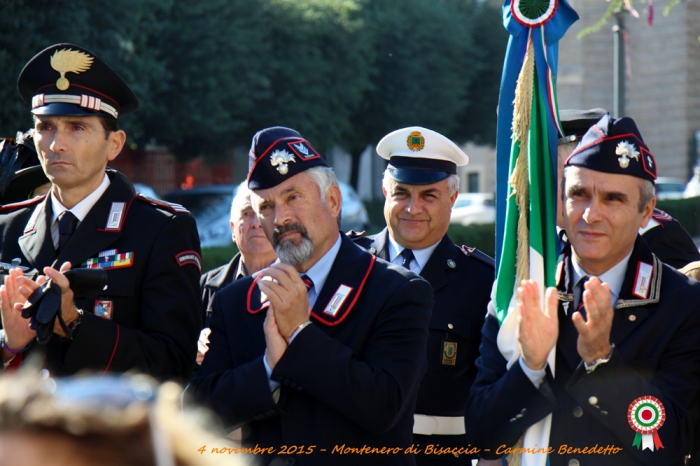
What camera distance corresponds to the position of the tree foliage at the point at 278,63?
16516 millimetres

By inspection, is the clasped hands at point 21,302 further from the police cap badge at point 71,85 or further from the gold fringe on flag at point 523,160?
the gold fringe on flag at point 523,160

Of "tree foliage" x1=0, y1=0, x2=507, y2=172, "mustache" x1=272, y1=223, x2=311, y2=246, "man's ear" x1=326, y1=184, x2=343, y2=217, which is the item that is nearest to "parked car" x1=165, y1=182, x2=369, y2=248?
"tree foliage" x1=0, y1=0, x2=507, y2=172

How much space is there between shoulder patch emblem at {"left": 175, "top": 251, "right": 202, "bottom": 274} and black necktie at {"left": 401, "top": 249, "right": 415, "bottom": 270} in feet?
3.65

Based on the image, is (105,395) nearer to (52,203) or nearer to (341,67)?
(52,203)

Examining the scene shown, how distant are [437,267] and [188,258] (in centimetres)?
124

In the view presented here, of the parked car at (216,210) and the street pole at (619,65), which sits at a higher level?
the street pole at (619,65)

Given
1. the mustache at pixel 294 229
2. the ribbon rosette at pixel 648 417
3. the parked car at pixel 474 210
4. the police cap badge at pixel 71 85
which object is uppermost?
the parked car at pixel 474 210

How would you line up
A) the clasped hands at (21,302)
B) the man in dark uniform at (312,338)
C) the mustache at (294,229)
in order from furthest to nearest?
the mustache at (294,229) < the clasped hands at (21,302) < the man in dark uniform at (312,338)

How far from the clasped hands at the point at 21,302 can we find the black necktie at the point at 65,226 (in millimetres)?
406

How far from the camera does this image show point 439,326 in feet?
13.5

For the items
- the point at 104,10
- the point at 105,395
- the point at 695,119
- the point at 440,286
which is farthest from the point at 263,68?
the point at 695,119

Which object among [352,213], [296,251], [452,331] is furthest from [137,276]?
[352,213]

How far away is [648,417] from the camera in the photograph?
2932mm

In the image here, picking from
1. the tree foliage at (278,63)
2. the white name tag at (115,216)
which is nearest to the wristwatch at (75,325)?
the white name tag at (115,216)
